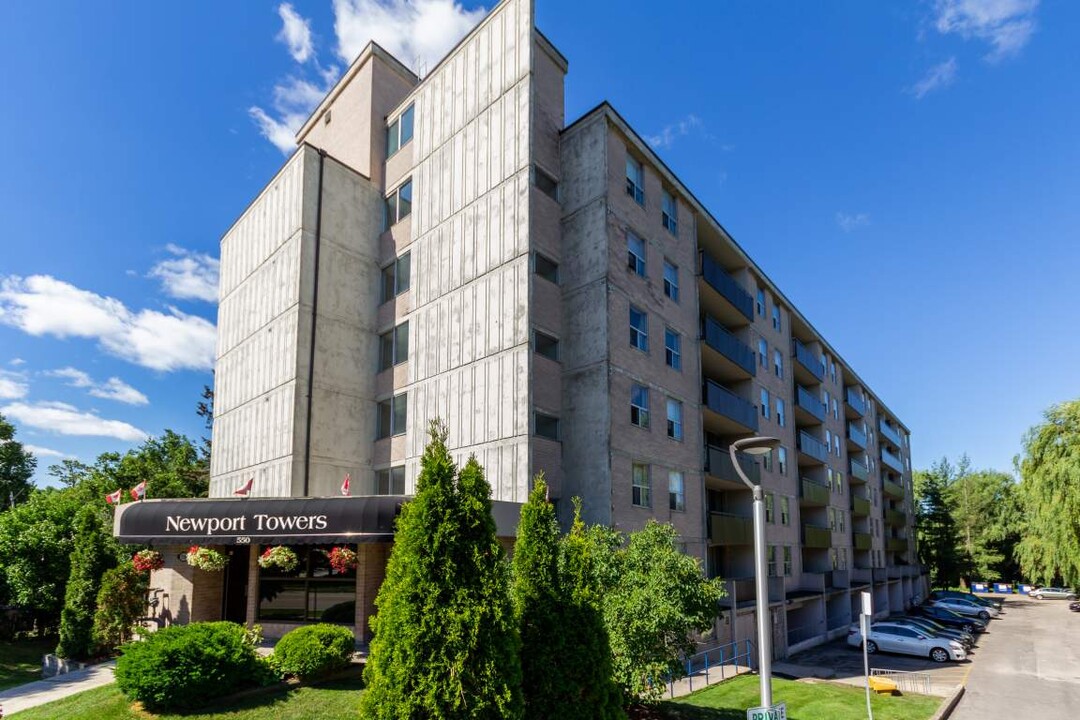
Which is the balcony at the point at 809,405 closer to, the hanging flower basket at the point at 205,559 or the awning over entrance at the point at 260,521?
the awning over entrance at the point at 260,521

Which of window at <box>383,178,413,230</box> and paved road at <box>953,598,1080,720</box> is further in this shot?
window at <box>383,178,413,230</box>

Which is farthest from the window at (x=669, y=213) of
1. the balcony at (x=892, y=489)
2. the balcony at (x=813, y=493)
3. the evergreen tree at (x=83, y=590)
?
the balcony at (x=892, y=489)

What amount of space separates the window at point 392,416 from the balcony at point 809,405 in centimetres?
2417

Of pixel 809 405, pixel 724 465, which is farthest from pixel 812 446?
pixel 724 465

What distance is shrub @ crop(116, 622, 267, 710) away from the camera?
545 inches

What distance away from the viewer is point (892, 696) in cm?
2372

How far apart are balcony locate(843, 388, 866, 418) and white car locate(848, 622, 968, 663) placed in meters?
20.1

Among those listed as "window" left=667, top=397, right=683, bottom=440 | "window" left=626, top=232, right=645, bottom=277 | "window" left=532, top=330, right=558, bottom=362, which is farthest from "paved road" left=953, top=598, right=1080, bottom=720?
"window" left=626, top=232, right=645, bottom=277

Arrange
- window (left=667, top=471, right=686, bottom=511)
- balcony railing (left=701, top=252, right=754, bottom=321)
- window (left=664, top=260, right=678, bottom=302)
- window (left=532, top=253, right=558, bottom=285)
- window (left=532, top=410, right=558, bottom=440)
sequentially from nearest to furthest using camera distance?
window (left=532, top=410, right=558, bottom=440) < window (left=532, top=253, right=558, bottom=285) < window (left=667, top=471, right=686, bottom=511) < window (left=664, top=260, right=678, bottom=302) < balcony railing (left=701, top=252, right=754, bottom=321)

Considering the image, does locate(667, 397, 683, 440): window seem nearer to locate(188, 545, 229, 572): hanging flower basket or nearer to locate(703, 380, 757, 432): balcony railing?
locate(703, 380, 757, 432): balcony railing

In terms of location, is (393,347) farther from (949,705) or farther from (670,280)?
(949,705)

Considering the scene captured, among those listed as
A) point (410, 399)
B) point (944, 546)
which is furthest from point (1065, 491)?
point (944, 546)

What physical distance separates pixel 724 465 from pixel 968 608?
136ft

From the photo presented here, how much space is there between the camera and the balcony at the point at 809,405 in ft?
136
